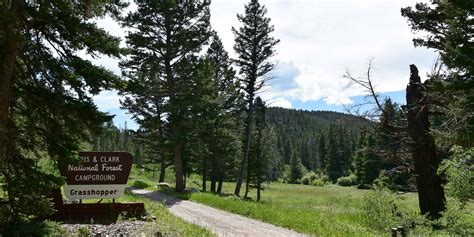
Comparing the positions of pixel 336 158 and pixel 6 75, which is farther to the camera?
pixel 336 158

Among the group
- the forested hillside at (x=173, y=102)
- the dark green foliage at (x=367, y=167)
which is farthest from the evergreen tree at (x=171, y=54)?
the dark green foliage at (x=367, y=167)

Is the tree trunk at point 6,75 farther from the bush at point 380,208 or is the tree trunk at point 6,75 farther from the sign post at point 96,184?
the bush at point 380,208

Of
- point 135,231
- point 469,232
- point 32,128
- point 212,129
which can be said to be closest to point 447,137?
point 469,232

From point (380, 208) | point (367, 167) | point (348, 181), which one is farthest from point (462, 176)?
point (348, 181)

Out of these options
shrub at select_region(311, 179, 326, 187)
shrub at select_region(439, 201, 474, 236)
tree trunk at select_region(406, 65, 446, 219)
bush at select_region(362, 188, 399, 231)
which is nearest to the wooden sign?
bush at select_region(362, 188, 399, 231)

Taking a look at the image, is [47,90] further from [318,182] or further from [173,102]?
[318,182]

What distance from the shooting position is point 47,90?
8.80 meters

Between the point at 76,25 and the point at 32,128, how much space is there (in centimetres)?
261

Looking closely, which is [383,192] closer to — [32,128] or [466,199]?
[466,199]

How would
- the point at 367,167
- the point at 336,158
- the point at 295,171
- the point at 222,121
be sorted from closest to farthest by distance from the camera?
the point at 222,121 → the point at 367,167 → the point at 336,158 → the point at 295,171

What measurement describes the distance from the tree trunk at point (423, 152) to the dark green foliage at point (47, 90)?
12261 mm

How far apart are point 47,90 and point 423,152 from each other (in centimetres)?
1405

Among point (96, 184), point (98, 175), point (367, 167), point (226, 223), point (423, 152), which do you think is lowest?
point (226, 223)

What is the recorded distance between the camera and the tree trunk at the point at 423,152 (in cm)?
1585
